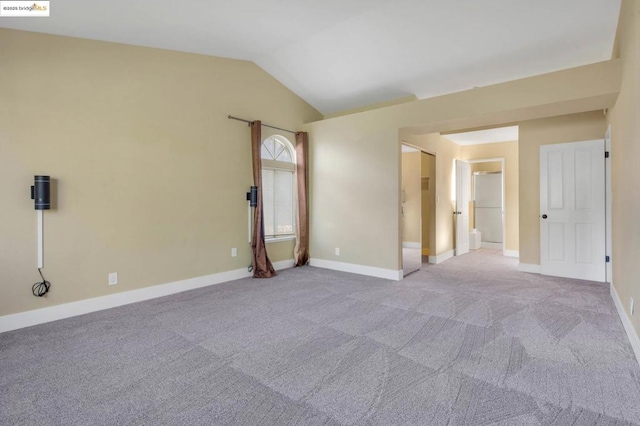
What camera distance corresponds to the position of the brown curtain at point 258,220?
16.4 feet

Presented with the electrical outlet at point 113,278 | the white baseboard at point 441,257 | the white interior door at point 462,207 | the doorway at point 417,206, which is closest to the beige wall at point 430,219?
the doorway at point 417,206

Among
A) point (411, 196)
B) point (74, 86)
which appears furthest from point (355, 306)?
point (411, 196)

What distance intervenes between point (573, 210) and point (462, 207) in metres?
2.61

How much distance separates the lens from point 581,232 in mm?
4812

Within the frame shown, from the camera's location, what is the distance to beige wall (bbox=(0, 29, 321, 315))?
3.12 metres

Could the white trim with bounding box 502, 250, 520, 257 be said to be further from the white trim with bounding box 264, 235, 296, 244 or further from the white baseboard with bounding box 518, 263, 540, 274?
the white trim with bounding box 264, 235, 296, 244

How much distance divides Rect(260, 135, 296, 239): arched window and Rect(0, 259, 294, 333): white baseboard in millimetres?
1091

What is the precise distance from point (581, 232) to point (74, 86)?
6977 mm

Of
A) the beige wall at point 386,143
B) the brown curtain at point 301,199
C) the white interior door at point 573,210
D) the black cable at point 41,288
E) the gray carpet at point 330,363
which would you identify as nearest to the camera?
the gray carpet at point 330,363

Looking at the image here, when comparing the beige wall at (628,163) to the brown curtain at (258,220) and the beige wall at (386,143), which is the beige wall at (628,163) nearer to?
the beige wall at (386,143)

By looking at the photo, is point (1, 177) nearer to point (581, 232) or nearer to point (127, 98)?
point (127, 98)

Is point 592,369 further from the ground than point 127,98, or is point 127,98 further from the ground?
point 127,98

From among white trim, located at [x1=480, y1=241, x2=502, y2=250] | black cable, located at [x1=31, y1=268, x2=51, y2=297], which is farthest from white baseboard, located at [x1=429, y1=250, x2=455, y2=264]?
black cable, located at [x1=31, y1=268, x2=51, y2=297]

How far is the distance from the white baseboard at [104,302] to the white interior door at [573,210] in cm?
504
